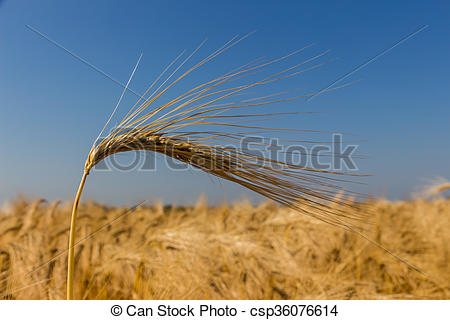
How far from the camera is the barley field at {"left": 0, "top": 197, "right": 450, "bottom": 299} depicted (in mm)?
2178

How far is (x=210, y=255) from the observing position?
2346 millimetres

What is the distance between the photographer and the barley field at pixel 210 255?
2178 mm

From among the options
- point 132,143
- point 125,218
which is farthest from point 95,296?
point 132,143

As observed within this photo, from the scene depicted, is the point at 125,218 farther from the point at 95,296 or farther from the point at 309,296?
the point at 309,296

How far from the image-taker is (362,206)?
3.96 ft

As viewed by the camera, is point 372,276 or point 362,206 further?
point 372,276

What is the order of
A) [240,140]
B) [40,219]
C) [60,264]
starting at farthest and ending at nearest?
[40,219]
[60,264]
[240,140]

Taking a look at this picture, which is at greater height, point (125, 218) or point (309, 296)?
point (125, 218)

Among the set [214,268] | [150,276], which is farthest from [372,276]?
[150,276]

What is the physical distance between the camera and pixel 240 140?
3.84 ft

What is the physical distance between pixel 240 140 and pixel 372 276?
282cm

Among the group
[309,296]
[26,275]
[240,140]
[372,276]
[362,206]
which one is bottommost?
Result: [372,276]
